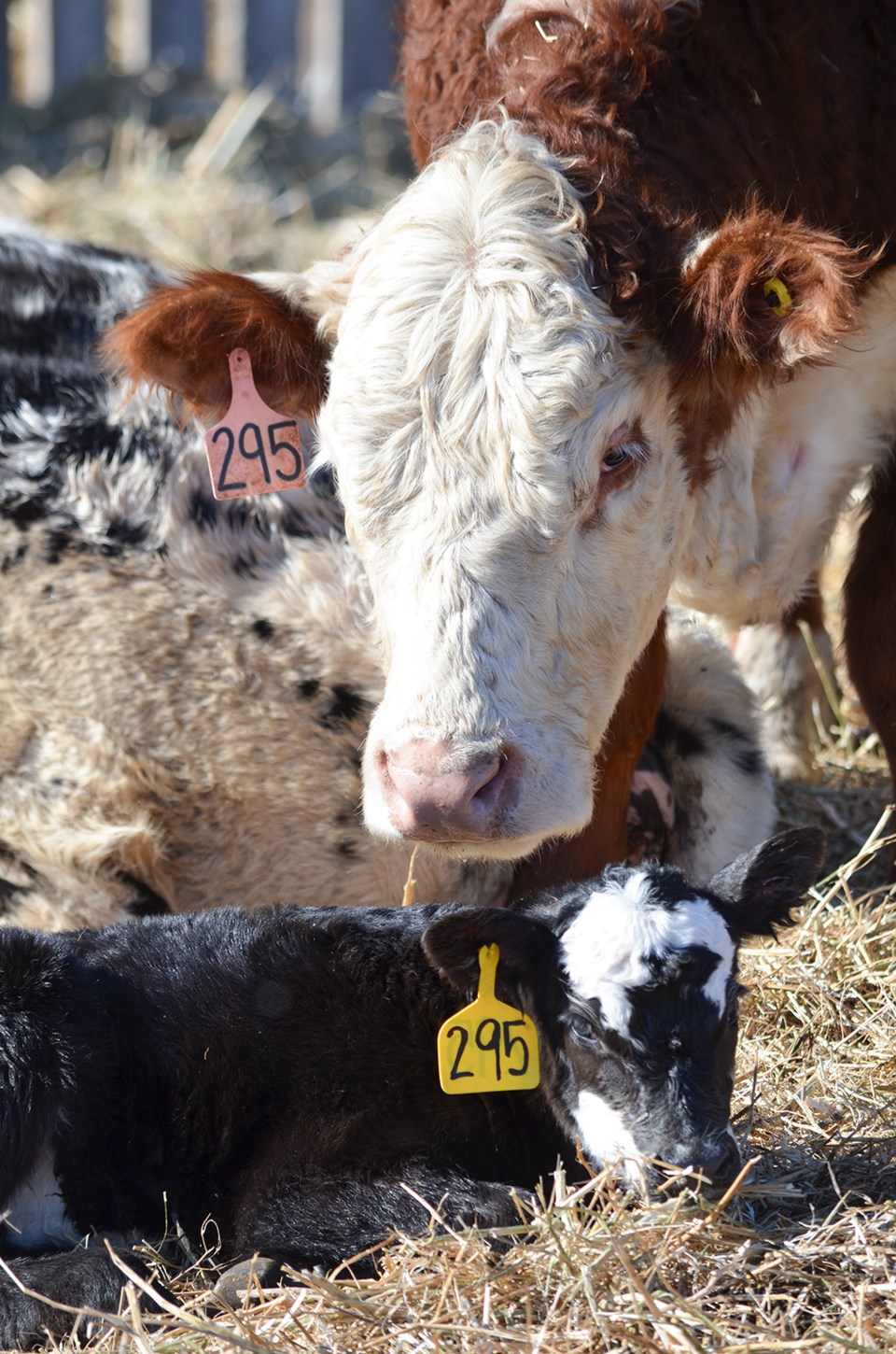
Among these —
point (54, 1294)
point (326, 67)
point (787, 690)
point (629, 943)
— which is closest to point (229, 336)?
point (629, 943)

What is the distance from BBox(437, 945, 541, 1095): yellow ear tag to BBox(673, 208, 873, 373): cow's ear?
119 centimetres

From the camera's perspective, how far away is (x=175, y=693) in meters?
3.94

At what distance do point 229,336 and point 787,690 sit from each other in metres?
2.31

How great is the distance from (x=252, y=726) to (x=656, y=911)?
1487mm

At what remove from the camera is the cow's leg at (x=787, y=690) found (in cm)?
505

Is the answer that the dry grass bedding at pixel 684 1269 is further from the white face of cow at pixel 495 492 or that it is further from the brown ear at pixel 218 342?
the brown ear at pixel 218 342

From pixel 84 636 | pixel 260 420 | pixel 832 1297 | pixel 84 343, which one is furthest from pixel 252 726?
pixel 832 1297

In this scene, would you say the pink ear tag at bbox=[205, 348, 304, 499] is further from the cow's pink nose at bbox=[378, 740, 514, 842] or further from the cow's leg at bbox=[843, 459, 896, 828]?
the cow's leg at bbox=[843, 459, 896, 828]

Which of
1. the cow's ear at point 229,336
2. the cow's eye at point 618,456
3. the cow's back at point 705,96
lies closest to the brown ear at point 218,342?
the cow's ear at point 229,336

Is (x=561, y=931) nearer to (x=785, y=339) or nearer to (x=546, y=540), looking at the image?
(x=546, y=540)

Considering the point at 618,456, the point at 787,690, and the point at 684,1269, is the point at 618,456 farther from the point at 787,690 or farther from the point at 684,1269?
the point at 787,690

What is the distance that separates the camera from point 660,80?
3.34 meters

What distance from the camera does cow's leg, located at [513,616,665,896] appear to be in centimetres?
363

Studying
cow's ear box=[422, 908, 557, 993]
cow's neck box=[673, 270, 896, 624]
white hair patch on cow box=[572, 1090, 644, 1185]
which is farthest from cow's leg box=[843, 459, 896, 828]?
white hair patch on cow box=[572, 1090, 644, 1185]
